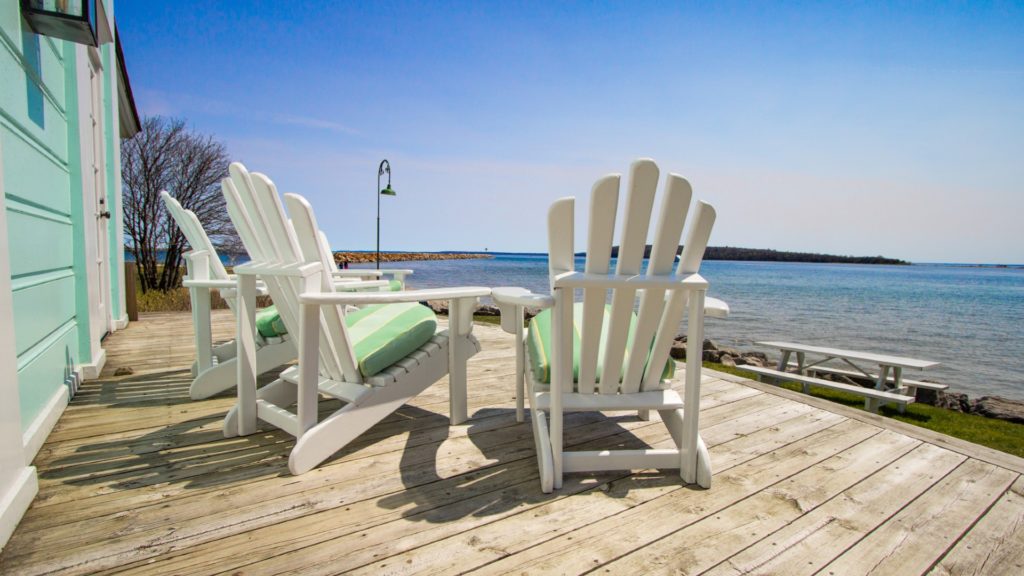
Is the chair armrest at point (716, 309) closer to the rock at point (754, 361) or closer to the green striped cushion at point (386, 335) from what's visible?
the green striped cushion at point (386, 335)

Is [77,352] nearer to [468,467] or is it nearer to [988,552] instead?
[468,467]

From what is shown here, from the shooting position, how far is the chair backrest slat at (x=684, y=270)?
1.73 meters

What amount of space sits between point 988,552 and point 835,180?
78.4ft

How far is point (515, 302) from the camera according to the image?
72.7 inches

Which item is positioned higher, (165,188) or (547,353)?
(165,188)

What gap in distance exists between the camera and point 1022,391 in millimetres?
Result: 7281

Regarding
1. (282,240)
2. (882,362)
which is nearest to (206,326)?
(282,240)

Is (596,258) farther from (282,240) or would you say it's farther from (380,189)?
(380,189)

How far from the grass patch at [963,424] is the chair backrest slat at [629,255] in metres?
3.26

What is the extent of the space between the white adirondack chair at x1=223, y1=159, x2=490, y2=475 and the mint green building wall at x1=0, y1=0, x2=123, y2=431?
2.46ft

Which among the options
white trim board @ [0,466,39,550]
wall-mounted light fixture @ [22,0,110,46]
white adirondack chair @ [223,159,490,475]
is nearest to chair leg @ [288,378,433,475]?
white adirondack chair @ [223,159,490,475]

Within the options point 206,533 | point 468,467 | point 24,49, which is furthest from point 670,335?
point 24,49

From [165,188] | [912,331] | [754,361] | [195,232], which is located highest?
[165,188]

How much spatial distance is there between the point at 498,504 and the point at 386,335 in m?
0.95
